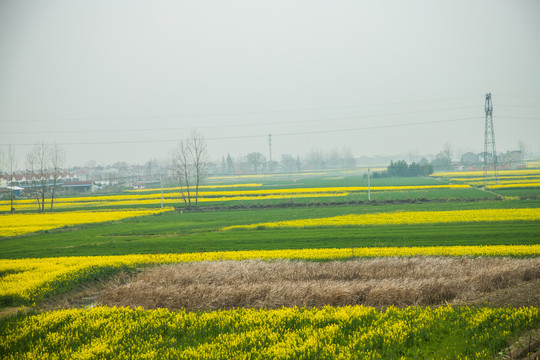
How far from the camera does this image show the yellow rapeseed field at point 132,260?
17375mm

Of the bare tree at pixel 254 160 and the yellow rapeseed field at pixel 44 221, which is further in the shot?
the bare tree at pixel 254 160

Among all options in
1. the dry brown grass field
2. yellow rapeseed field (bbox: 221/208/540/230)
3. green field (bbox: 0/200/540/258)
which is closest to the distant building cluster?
yellow rapeseed field (bbox: 221/208/540/230)

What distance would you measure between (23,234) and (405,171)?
88.2m

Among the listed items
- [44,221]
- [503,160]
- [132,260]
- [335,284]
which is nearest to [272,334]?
[335,284]

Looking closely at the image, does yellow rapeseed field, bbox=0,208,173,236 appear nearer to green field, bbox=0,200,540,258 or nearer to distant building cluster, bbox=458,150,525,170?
green field, bbox=0,200,540,258

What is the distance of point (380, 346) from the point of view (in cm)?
975

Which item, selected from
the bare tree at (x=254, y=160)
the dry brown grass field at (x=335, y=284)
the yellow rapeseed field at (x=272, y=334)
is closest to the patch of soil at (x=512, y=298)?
the dry brown grass field at (x=335, y=284)

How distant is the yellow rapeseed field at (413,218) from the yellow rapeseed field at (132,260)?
471 inches

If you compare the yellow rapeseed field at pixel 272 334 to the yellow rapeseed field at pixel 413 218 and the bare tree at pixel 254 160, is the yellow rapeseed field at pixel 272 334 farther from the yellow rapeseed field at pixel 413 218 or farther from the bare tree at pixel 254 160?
the bare tree at pixel 254 160

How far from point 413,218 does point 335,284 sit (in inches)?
867

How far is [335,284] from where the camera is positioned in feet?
48.6

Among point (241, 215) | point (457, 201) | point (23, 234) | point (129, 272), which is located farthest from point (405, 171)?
point (129, 272)

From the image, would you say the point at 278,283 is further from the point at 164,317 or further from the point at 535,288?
the point at 535,288

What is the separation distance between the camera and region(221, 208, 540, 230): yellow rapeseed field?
32.2 meters
